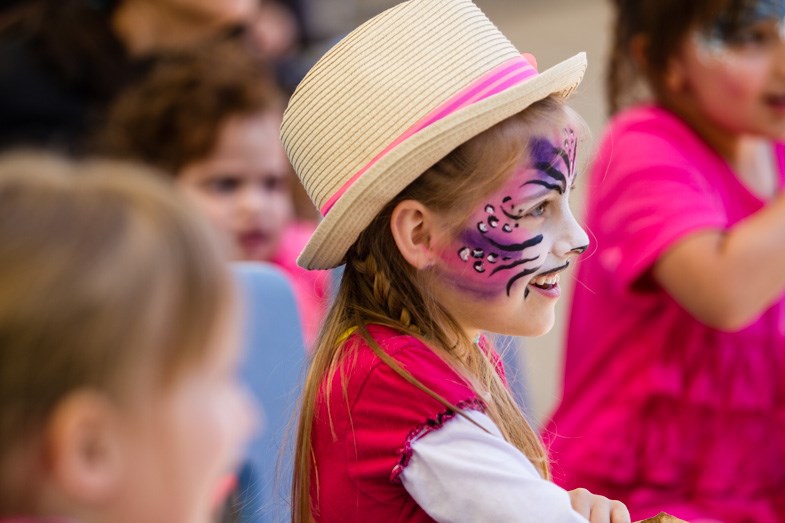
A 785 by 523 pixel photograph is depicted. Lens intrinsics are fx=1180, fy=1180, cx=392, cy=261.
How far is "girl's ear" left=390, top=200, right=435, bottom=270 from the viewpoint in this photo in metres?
0.94

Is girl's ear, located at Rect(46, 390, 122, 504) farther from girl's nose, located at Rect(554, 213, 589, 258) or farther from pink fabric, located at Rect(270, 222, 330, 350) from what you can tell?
pink fabric, located at Rect(270, 222, 330, 350)

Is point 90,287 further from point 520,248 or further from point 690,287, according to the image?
point 690,287

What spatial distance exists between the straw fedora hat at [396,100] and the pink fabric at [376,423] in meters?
0.11

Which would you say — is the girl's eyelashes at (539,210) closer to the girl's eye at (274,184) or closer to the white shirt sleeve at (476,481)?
the white shirt sleeve at (476,481)

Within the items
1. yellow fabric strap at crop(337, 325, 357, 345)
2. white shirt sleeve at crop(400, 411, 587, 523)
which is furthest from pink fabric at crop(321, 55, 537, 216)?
white shirt sleeve at crop(400, 411, 587, 523)

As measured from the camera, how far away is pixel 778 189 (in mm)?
1455

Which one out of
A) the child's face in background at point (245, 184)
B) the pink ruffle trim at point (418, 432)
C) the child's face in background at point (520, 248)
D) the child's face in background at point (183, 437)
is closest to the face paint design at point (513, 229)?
the child's face in background at point (520, 248)

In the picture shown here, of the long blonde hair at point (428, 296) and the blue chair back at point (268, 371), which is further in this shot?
the blue chair back at point (268, 371)

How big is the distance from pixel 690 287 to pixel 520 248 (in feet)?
1.35

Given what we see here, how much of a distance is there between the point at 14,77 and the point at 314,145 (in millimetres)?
1198

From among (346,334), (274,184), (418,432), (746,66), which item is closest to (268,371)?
(346,334)

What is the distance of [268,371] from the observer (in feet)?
4.11

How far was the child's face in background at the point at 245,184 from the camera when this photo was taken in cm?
191

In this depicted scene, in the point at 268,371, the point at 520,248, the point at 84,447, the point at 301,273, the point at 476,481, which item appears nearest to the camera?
the point at 84,447
